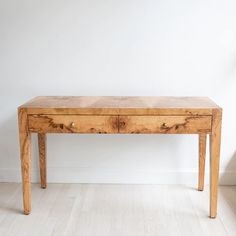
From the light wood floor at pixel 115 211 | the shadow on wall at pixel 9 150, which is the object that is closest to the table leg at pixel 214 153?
the light wood floor at pixel 115 211

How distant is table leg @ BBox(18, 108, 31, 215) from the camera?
198cm

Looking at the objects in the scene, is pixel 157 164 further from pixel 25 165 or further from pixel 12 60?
pixel 12 60

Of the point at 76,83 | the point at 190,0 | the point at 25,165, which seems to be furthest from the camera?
the point at 76,83

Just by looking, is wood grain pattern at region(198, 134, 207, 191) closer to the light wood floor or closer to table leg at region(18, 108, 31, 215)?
the light wood floor

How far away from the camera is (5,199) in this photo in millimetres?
2312

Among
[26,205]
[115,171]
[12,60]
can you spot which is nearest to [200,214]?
[115,171]

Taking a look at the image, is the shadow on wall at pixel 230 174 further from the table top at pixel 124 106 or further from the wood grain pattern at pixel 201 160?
the table top at pixel 124 106

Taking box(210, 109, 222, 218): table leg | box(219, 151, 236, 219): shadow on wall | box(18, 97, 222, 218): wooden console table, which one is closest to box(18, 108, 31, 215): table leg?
box(18, 97, 222, 218): wooden console table

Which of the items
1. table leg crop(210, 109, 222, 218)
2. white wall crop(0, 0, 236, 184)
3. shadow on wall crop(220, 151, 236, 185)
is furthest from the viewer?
shadow on wall crop(220, 151, 236, 185)

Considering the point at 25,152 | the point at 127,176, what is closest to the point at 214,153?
the point at 127,176

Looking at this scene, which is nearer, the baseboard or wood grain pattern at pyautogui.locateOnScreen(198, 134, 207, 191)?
wood grain pattern at pyautogui.locateOnScreen(198, 134, 207, 191)

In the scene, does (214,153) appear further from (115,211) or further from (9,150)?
(9,150)

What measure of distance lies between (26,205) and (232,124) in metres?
1.48

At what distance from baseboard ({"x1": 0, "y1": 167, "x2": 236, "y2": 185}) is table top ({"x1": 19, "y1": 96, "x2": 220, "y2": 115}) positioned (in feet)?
2.03
